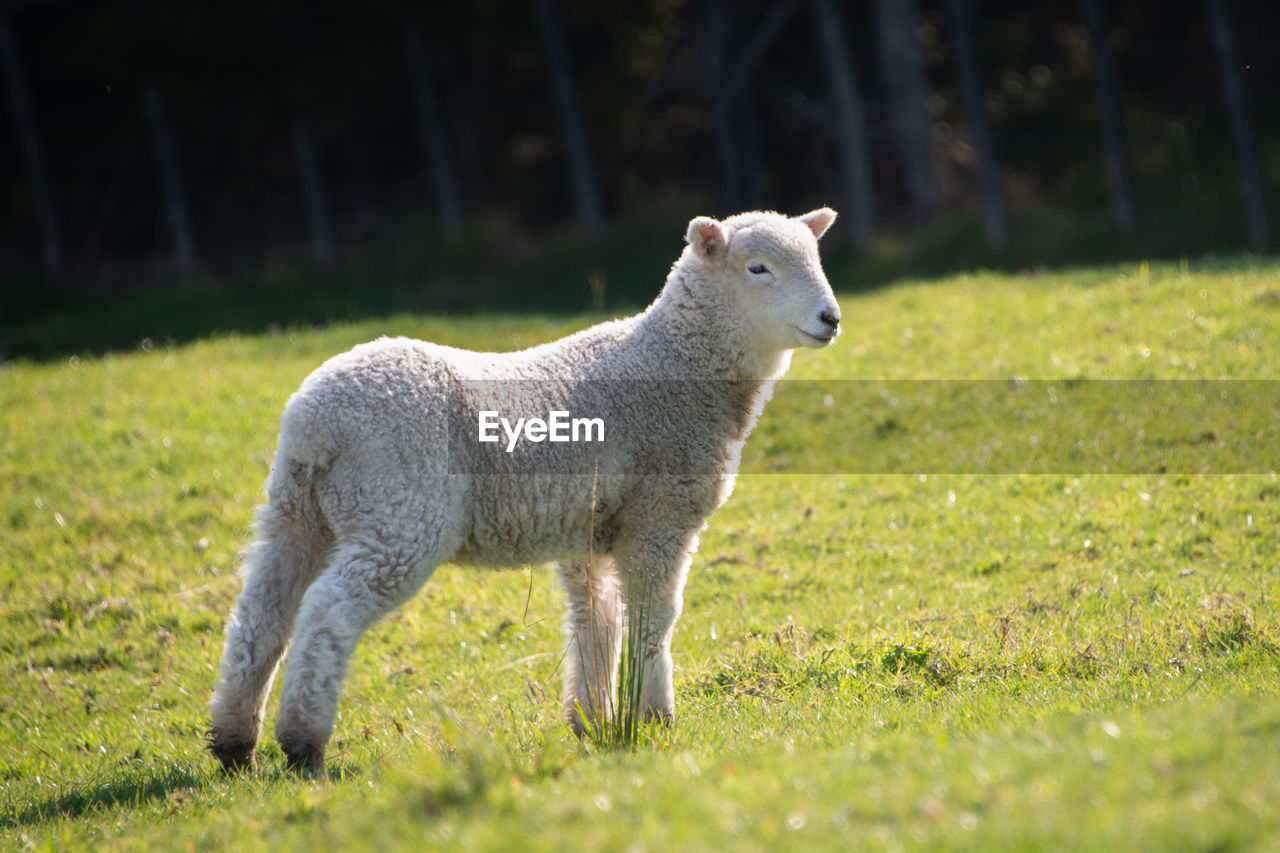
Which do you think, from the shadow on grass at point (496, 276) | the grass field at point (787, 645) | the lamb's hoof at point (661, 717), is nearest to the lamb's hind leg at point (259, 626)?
the grass field at point (787, 645)

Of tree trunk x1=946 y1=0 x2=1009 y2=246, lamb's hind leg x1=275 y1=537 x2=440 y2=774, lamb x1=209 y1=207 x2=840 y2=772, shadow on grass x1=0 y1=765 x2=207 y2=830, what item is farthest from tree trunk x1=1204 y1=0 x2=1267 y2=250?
shadow on grass x1=0 y1=765 x2=207 y2=830

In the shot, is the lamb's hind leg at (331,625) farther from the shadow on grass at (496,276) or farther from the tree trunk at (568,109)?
the tree trunk at (568,109)

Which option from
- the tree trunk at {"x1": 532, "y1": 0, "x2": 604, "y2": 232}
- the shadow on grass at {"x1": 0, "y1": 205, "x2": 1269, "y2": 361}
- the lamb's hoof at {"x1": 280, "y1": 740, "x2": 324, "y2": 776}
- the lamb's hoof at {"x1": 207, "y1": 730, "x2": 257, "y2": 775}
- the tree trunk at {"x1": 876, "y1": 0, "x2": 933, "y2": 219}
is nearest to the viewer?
the lamb's hoof at {"x1": 280, "y1": 740, "x2": 324, "y2": 776}

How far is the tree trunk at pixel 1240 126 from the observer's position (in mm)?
14664

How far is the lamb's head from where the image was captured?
5.63 m

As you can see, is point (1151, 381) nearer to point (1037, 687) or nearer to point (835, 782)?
point (1037, 687)

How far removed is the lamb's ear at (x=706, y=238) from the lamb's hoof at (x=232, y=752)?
3168 millimetres

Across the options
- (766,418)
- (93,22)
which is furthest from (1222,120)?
(93,22)

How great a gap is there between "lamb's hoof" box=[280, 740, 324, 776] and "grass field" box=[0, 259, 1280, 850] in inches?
3.4

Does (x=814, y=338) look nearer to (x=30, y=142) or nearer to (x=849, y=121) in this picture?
(x=849, y=121)

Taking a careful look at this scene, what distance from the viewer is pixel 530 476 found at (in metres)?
5.33

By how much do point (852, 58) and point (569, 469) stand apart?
1668 cm

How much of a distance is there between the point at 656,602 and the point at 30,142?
16854mm

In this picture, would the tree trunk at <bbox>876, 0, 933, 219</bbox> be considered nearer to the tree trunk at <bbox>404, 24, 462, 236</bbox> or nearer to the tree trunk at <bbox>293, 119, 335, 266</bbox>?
the tree trunk at <bbox>404, 24, 462, 236</bbox>
